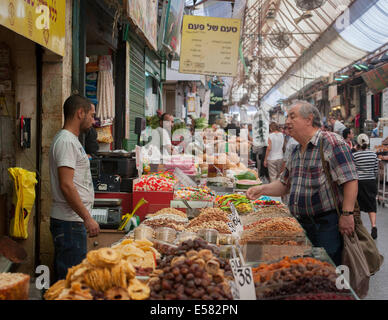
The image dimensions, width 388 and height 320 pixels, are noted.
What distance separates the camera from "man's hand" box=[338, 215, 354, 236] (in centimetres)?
386

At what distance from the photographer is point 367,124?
18703 millimetres

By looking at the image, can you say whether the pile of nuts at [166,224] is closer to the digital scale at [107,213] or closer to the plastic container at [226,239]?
the plastic container at [226,239]

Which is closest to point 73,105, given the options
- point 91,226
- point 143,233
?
point 91,226

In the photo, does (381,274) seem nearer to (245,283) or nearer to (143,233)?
(143,233)

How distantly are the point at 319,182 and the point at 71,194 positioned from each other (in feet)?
7.35

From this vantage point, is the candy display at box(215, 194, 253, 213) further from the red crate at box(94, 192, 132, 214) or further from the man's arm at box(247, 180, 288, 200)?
the red crate at box(94, 192, 132, 214)

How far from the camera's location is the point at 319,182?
4.00 meters

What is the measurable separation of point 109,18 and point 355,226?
5.60m

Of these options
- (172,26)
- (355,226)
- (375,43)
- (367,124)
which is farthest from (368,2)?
(355,226)

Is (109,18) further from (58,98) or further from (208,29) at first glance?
(58,98)

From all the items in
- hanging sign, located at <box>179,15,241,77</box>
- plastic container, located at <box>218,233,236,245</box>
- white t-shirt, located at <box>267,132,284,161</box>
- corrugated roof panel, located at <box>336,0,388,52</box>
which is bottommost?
plastic container, located at <box>218,233,236,245</box>

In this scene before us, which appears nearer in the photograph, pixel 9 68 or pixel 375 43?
pixel 9 68

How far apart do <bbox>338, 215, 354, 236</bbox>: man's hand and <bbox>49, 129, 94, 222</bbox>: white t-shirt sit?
2336mm

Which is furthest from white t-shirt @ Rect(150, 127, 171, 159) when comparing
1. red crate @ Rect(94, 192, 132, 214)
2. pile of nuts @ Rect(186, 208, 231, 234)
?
pile of nuts @ Rect(186, 208, 231, 234)
